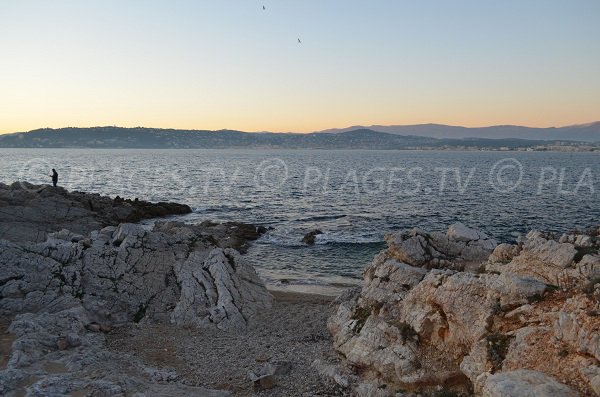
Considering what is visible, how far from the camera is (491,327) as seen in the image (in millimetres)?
14102

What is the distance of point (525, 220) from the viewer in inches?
2168

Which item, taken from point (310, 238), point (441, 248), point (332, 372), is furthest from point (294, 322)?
point (310, 238)

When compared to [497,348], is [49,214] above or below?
below

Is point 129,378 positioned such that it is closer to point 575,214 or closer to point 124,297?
point 124,297

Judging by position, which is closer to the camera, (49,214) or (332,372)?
(332,372)

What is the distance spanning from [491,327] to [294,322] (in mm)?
11210

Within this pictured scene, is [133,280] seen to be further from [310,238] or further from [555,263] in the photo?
[310,238]

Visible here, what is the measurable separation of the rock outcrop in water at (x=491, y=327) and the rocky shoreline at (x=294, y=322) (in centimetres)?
4

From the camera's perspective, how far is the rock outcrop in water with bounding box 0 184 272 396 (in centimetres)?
1630

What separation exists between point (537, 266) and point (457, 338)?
136 inches

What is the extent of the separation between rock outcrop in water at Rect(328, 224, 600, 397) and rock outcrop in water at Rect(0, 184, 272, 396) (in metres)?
6.30

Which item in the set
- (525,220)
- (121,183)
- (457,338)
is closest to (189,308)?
(457,338)

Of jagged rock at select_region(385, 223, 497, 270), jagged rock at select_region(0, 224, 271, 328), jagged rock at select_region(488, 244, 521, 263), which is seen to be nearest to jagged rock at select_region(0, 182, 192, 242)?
jagged rock at select_region(0, 224, 271, 328)

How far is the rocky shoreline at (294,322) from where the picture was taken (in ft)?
43.0
